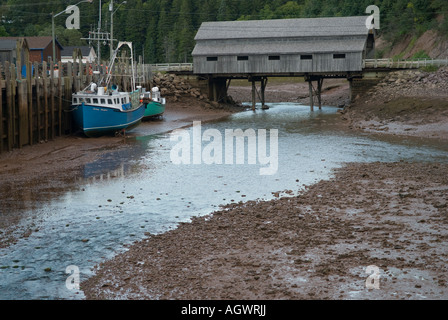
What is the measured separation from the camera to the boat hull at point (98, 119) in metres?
39.2

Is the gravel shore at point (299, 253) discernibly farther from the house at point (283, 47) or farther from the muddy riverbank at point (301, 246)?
the house at point (283, 47)

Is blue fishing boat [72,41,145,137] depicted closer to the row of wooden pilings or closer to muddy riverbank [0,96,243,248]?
muddy riverbank [0,96,243,248]

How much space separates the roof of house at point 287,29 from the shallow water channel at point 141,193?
21735 millimetres

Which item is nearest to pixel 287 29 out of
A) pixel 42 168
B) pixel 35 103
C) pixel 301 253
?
pixel 35 103

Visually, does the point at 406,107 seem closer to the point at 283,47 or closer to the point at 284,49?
the point at 284,49

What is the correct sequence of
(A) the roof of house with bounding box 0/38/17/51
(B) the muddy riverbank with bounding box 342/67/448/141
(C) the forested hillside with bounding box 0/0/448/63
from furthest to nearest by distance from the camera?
(C) the forested hillside with bounding box 0/0/448/63
(A) the roof of house with bounding box 0/38/17/51
(B) the muddy riverbank with bounding box 342/67/448/141

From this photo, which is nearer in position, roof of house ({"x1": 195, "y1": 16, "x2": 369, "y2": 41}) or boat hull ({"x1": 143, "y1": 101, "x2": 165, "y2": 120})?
boat hull ({"x1": 143, "y1": 101, "x2": 165, "y2": 120})

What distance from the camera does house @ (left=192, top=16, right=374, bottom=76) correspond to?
60438mm

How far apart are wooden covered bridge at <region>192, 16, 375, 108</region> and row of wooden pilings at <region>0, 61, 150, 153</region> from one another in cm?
2193

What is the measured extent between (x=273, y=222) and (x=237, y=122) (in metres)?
33.5

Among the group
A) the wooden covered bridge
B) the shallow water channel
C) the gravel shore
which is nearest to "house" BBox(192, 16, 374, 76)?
the wooden covered bridge

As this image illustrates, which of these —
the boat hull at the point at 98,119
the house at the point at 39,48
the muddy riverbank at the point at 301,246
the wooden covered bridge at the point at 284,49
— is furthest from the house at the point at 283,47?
the muddy riverbank at the point at 301,246

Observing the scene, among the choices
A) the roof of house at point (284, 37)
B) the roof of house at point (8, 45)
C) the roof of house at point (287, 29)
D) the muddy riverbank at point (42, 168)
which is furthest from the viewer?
the roof of house at point (287, 29)

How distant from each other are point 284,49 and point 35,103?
104 feet
